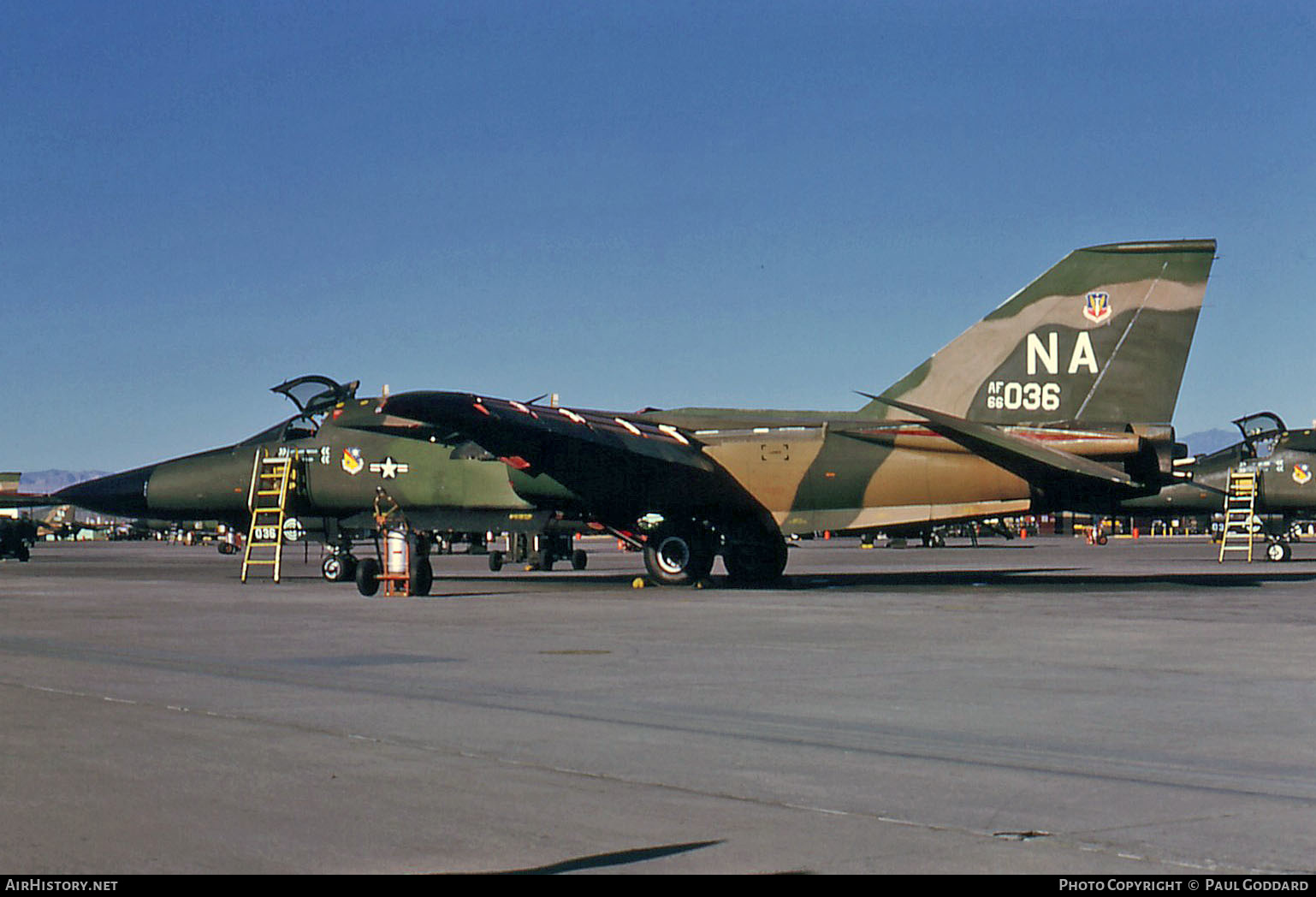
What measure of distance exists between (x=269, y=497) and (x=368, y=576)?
6.68 metres

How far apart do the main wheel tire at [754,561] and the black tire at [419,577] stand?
5367mm

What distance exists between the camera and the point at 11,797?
605cm

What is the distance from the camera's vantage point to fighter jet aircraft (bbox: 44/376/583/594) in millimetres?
25453

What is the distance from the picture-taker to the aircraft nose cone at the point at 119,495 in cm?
2859

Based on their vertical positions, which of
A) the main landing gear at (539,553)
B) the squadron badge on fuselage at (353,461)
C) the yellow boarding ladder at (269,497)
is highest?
the squadron badge on fuselage at (353,461)

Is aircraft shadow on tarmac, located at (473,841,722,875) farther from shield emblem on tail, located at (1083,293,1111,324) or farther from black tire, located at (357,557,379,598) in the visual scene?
shield emblem on tail, located at (1083,293,1111,324)

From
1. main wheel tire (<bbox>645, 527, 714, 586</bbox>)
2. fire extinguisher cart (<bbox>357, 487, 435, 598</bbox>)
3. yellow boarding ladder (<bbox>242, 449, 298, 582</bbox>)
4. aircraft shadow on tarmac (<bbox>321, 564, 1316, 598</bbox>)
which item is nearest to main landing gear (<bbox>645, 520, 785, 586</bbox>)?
main wheel tire (<bbox>645, 527, 714, 586</bbox>)

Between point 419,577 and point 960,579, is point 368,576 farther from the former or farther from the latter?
point 960,579

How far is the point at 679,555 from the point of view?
24188 mm

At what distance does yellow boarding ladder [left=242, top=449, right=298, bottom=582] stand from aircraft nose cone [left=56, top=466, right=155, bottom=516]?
269 centimetres

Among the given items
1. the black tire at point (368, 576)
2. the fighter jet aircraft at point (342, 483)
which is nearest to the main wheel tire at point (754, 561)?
the fighter jet aircraft at point (342, 483)

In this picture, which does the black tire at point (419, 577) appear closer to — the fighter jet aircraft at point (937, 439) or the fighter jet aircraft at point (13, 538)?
the fighter jet aircraft at point (937, 439)

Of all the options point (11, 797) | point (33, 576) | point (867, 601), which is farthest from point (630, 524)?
point (11, 797)

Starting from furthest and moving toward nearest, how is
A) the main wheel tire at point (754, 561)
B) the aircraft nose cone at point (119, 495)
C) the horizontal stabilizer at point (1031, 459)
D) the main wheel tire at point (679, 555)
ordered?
the aircraft nose cone at point (119, 495) → the main wheel tire at point (754, 561) → the main wheel tire at point (679, 555) → the horizontal stabilizer at point (1031, 459)
